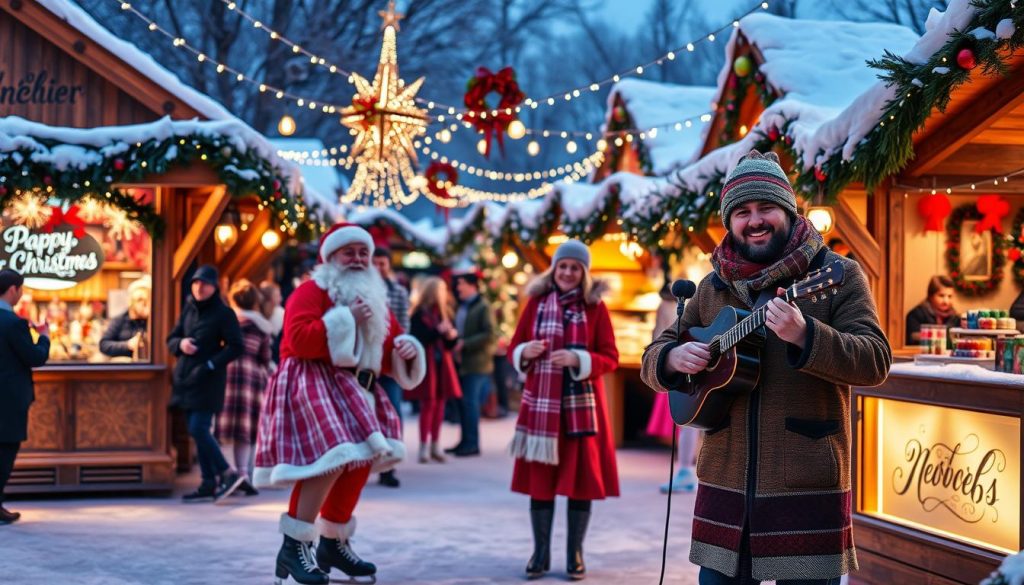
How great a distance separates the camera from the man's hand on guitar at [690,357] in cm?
395

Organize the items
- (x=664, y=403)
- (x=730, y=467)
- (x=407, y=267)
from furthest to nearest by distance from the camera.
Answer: (x=407, y=267) < (x=664, y=403) < (x=730, y=467)

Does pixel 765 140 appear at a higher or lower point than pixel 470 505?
higher

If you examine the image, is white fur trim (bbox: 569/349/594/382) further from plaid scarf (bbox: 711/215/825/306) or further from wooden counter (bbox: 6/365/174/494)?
wooden counter (bbox: 6/365/174/494)

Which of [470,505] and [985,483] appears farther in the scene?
[470,505]

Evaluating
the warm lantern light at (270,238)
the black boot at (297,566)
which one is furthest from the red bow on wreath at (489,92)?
the black boot at (297,566)

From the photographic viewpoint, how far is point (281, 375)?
6.48 m

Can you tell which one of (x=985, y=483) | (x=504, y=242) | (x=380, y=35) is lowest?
(x=985, y=483)

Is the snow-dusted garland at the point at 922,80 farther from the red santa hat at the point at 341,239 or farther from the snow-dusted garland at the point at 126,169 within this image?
the snow-dusted garland at the point at 126,169

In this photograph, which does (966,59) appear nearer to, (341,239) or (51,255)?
(341,239)

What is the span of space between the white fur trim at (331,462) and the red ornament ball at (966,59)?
10.7 feet

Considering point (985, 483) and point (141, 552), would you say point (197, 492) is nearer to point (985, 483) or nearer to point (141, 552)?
point (141, 552)

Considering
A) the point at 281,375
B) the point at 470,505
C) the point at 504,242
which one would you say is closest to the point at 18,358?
the point at 281,375

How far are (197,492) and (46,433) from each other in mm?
1243

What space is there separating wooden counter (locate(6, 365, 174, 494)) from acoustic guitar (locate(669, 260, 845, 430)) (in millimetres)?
6672
